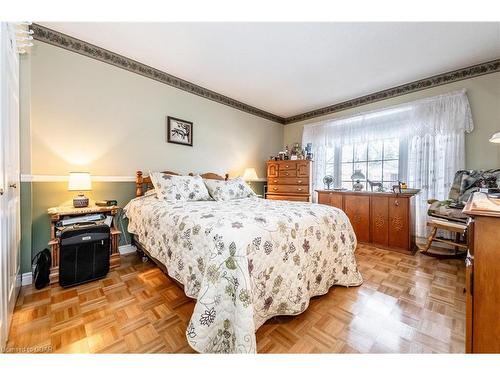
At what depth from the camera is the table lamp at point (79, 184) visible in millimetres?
2008

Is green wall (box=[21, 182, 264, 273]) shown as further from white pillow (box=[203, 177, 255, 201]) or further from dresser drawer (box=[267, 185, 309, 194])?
dresser drawer (box=[267, 185, 309, 194])

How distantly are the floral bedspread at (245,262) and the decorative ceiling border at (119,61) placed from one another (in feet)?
6.12

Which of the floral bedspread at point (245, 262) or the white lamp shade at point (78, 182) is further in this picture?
the white lamp shade at point (78, 182)

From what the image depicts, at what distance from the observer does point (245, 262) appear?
3.57 ft

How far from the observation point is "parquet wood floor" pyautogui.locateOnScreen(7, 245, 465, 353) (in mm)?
1188

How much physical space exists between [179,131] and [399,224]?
3.30 m

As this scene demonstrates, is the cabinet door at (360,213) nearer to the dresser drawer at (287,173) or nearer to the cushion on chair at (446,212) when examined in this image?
the cushion on chair at (446,212)

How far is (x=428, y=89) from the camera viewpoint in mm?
2945

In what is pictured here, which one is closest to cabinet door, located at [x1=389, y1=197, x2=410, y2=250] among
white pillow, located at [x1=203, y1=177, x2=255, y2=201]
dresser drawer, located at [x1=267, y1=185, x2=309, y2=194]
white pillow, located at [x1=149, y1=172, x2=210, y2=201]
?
dresser drawer, located at [x1=267, y1=185, x2=309, y2=194]

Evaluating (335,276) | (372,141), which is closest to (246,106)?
(372,141)

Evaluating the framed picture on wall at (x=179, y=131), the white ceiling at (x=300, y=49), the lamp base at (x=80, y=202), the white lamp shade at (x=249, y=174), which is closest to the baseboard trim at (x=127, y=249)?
the lamp base at (x=80, y=202)

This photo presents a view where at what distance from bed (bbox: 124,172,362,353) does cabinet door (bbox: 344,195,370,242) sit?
4.30 ft

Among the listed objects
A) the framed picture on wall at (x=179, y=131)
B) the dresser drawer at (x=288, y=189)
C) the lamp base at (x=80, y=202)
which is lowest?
the lamp base at (x=80, y=202)
